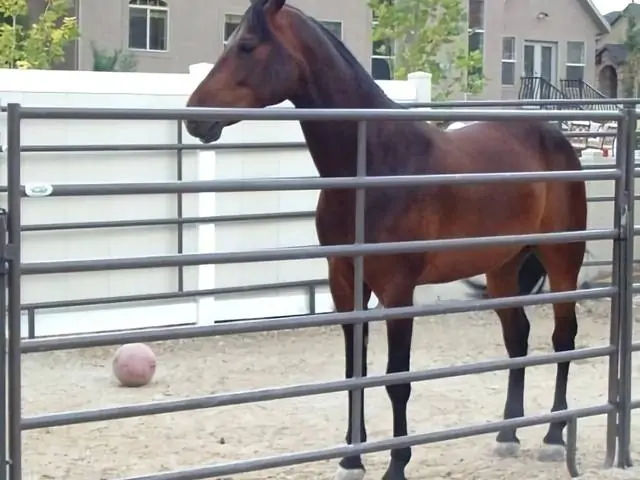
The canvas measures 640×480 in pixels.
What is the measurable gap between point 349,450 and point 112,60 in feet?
64.4

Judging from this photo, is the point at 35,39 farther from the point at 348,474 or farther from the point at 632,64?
the point at 632,64

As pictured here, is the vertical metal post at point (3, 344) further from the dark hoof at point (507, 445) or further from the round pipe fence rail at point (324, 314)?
the dark hoof at point (507, 445)

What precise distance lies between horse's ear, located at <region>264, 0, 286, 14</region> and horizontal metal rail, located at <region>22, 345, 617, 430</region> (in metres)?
1.52

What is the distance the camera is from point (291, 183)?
3387mm

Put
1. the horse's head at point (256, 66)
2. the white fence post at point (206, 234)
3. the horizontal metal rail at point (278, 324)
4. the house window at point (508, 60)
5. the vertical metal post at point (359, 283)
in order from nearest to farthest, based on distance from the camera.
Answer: the horizontal metal rail at point (278, 324)
the vertical metal post at point (359, 283)
the horse's head at point (256, 66)
the white fence post at point (206, 234)
the house window at point (508, 60)

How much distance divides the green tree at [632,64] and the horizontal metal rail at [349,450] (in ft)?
113

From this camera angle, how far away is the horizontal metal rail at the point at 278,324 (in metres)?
3.02

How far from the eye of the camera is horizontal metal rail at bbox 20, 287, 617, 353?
9.92ft

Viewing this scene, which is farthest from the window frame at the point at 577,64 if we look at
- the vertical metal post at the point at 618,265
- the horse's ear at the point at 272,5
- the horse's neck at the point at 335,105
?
the horse's ear at the point at 272,5

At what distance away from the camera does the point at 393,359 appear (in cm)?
422

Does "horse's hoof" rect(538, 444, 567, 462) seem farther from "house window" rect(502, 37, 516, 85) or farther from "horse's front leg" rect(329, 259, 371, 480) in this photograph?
"house window" rect(502, 37, 516, 85)

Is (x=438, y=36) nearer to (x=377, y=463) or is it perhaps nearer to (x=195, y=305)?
(x=195, y=305)

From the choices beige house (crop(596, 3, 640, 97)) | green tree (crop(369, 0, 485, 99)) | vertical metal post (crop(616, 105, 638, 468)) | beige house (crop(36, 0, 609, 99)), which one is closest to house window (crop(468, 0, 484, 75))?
beige house (crop(36, 0, 609, 99))

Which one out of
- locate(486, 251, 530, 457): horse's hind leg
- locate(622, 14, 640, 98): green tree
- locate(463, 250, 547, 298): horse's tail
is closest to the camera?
locate(486, 251, 530, 457): horse's hind leg
